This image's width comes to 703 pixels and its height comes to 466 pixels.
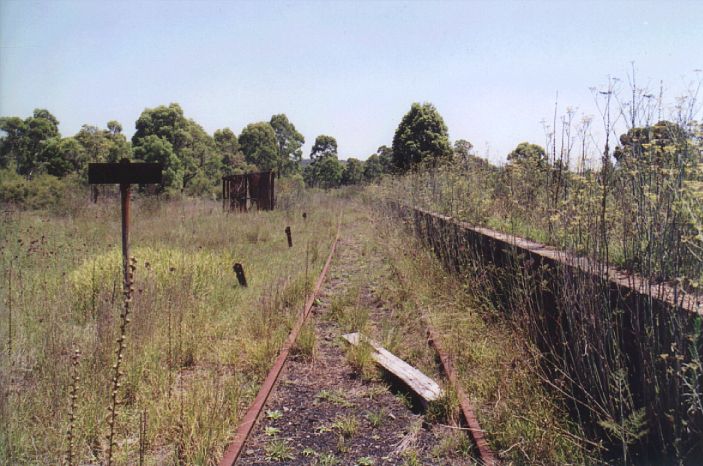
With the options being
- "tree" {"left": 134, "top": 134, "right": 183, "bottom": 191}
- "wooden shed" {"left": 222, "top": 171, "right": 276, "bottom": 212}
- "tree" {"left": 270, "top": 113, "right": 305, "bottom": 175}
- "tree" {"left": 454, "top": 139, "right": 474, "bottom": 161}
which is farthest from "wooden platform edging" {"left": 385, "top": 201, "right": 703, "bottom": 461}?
"tree" {"left": 270, "top": 113, "right": 305, "bottom": 175}

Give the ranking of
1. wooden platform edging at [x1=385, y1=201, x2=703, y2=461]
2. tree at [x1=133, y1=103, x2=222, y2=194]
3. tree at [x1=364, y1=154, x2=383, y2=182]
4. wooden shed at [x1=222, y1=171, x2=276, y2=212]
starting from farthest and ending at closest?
tree at [x1=364, y1=154, x2=383, y2=182]
tree at [x1=133, y1=103, x2=222, y2=194]
wooden shed at [x1=222, y1=171, x2=276, y2=212]
wooden platform edging at [x1=385, y1=201, x2=703, y2=461]

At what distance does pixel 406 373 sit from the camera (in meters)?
3.85

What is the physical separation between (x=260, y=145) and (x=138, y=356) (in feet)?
218

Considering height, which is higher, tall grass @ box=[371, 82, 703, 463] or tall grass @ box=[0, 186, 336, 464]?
tall grass @ box=[371, 82, 703, 463]

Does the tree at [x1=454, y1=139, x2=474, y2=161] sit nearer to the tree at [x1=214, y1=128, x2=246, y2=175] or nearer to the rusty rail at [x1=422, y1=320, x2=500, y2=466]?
the rusty rail at [x1=422, y1=320, x2=500, y2=466]

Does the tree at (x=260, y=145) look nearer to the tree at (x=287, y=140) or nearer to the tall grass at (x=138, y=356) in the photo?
the tree at (x=287, y=140)

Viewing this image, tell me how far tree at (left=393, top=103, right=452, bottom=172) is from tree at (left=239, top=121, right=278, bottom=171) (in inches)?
1280

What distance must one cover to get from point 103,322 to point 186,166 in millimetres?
44721

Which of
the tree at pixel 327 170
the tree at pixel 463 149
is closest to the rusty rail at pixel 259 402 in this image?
the tree at pixel 463 149

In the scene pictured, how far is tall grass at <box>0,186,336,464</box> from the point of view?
2.80 metres

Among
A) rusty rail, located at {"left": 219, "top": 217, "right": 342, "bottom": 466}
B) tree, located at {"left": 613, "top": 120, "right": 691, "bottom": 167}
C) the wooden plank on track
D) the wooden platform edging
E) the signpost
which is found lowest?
rusty rail, located at {"left": 219, "top": 217, "right": 342, "bottom": 466}

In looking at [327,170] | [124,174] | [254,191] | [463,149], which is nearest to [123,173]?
[124,174]

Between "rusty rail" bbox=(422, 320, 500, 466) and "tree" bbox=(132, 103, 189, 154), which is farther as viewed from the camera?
"tree" bbox=(132, 103, 189, 154)

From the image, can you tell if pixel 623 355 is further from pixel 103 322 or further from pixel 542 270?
pixel 103 322
